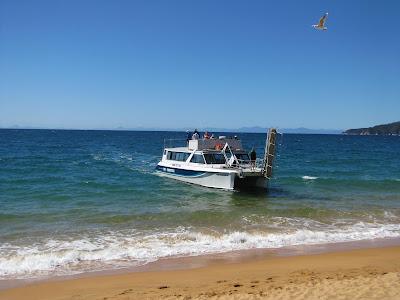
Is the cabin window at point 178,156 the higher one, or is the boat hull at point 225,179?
the cabin window at point 178,156

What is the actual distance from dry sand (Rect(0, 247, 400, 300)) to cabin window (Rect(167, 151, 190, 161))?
19099 mm

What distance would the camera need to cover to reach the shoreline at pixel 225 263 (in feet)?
37.2

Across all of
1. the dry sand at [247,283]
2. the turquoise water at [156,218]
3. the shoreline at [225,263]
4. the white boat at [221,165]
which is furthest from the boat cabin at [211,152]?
the dry sand at [247,283]

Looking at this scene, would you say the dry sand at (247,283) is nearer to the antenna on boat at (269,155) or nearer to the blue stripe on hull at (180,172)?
the antenna on boat at (269,155)

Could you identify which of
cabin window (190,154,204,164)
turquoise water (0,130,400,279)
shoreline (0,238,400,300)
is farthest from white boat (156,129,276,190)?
shoreline (0,238,400,300)

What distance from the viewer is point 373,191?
98.0 feet

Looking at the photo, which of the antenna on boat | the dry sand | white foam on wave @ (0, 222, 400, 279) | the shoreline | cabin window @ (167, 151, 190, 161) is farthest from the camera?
cabin window @ (167, 151, 190, 161)

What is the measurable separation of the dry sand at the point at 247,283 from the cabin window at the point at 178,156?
19099 mm

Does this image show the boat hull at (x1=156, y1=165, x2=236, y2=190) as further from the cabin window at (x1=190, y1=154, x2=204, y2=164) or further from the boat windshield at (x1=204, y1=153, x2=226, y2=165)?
the boat windshield at (x1=204, y1=153, x2=226, y2=165)

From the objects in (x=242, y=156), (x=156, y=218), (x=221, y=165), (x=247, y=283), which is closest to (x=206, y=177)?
(x=221, y=165)

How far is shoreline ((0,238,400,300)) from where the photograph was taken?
37.2 ft

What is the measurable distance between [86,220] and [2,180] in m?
14.7

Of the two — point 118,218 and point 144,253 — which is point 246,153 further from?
point 144,253

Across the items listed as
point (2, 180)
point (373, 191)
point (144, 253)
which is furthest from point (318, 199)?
point (2, 180)
